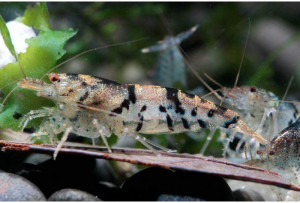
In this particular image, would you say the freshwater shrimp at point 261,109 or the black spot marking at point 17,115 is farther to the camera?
the freshwater shrimp at point 261,109

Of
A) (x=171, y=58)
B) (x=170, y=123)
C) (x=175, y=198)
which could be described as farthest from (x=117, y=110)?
(x=171, y=58)

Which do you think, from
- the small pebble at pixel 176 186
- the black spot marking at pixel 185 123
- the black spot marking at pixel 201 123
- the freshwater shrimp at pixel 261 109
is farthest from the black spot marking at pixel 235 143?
the small pebble at pixel 176 186

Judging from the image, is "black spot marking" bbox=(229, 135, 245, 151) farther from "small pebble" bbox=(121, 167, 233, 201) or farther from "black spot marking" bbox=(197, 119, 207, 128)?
"small pebble" bbox=(121, 167, 233, 201)

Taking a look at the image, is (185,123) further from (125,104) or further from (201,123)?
(125,104)

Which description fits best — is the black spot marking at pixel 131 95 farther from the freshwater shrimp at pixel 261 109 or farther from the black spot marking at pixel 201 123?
the freshwater shrimp at pixel 261 109

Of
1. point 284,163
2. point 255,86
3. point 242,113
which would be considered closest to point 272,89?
point 255,86

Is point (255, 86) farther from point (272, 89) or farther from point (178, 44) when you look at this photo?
point (178, 44)
